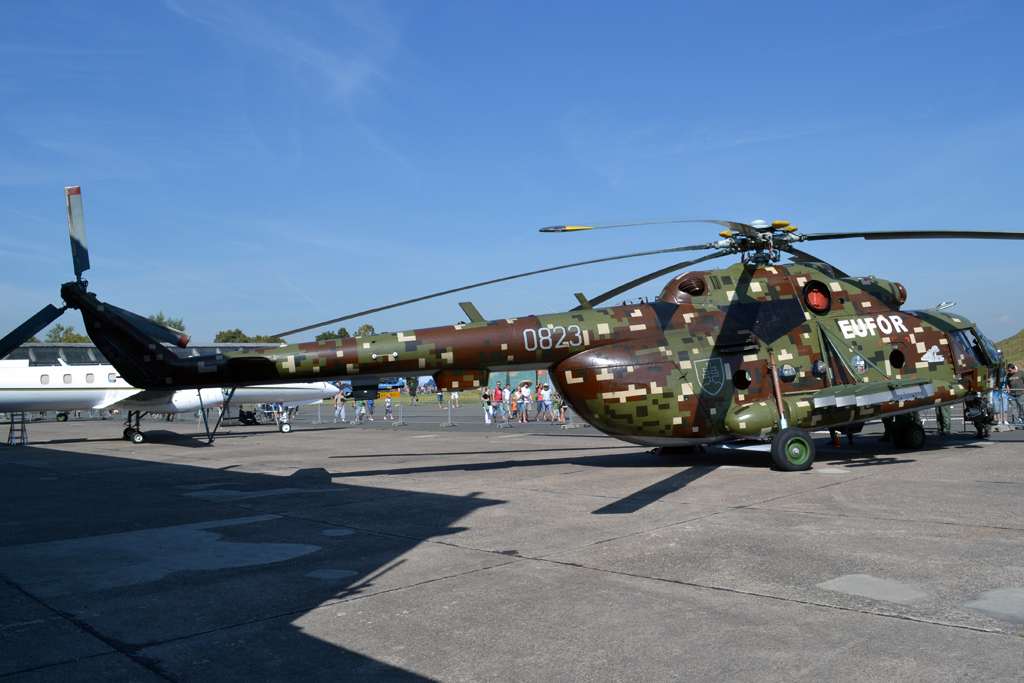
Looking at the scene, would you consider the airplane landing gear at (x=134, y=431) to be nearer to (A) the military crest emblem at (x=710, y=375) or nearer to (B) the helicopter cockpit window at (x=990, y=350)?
(A) the military crest emblem at (x=710, y=375)

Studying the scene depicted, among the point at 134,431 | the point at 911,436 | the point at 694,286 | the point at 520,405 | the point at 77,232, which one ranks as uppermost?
the point at 77,232

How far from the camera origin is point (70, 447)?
84.5 ft

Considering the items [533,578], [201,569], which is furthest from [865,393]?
[201,569]

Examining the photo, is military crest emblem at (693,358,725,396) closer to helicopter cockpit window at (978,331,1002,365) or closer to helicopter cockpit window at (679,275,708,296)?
helicopter cockpit window at (679,275,708,296)

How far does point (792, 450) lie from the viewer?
1258 cm

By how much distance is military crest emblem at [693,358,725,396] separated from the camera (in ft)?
43.6

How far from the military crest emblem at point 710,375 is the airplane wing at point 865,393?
171 centimetres

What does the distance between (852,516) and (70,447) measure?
87.2 ft

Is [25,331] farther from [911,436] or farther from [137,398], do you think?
[911,436]

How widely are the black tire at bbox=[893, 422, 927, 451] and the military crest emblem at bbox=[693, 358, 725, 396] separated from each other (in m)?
5.12

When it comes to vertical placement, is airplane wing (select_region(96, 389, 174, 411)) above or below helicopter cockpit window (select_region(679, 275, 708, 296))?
below

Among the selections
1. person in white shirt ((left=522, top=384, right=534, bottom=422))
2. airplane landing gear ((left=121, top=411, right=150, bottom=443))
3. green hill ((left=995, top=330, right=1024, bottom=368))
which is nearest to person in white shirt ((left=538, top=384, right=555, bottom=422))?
person in white shirt ((left=522, top=384, right=534, bottom=422))

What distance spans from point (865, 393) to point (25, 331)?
49.0 ft

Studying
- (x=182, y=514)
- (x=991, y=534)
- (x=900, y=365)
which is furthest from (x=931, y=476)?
(x=182, y=514)
